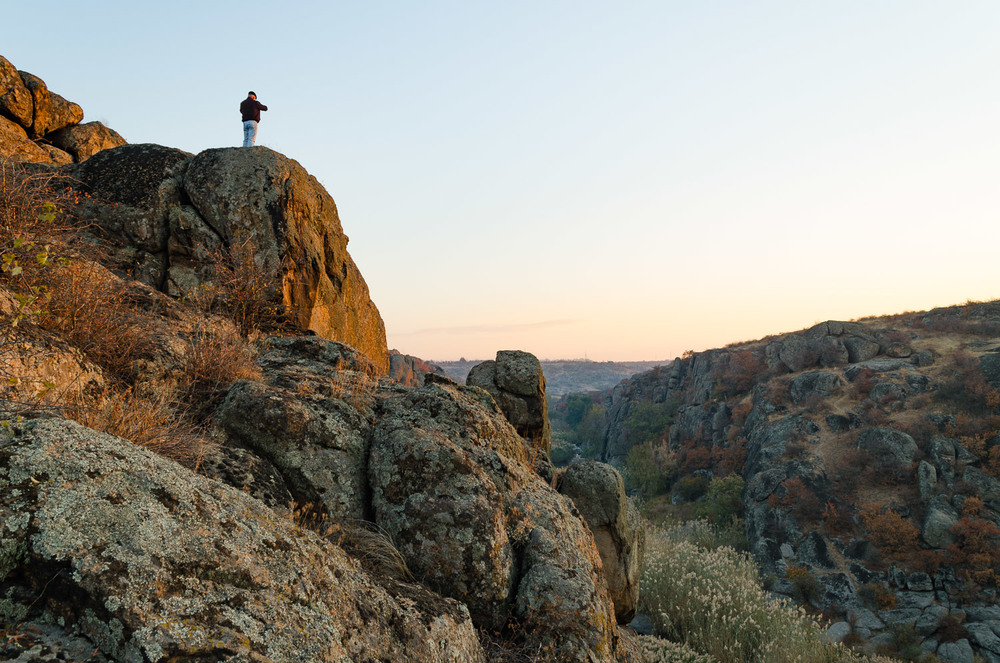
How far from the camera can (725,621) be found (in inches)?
393

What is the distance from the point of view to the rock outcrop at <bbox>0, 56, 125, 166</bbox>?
39.8 feet

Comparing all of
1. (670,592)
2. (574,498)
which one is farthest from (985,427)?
(574,498)

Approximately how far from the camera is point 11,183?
4.47 m

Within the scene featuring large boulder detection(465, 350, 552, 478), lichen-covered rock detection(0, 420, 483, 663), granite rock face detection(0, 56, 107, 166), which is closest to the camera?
lichen-covered rock detection(0, 420, 483, 663)

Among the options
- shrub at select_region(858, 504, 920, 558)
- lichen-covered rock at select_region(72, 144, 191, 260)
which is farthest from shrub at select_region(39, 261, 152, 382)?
shrub at select_region(858, 504, 920, 558)

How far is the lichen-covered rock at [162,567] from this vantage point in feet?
6.88

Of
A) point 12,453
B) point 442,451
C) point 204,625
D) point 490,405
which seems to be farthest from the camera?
point 490,405

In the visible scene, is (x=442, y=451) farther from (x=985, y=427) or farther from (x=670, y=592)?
(x=985, y=427)

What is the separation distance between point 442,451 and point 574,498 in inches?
125

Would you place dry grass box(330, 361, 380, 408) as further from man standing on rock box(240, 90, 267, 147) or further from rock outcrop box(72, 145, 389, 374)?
man standing on rock box(240, 90, 267, 147)

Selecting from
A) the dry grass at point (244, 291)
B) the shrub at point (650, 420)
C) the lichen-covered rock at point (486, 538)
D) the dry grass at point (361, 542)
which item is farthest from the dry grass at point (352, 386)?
the shrub at point (650, 420)

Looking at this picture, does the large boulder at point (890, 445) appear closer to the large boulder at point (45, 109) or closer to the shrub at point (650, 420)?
the shrub at point (650, 420)

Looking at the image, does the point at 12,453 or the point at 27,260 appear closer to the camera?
the point at 12,453

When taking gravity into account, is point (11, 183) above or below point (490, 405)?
above
